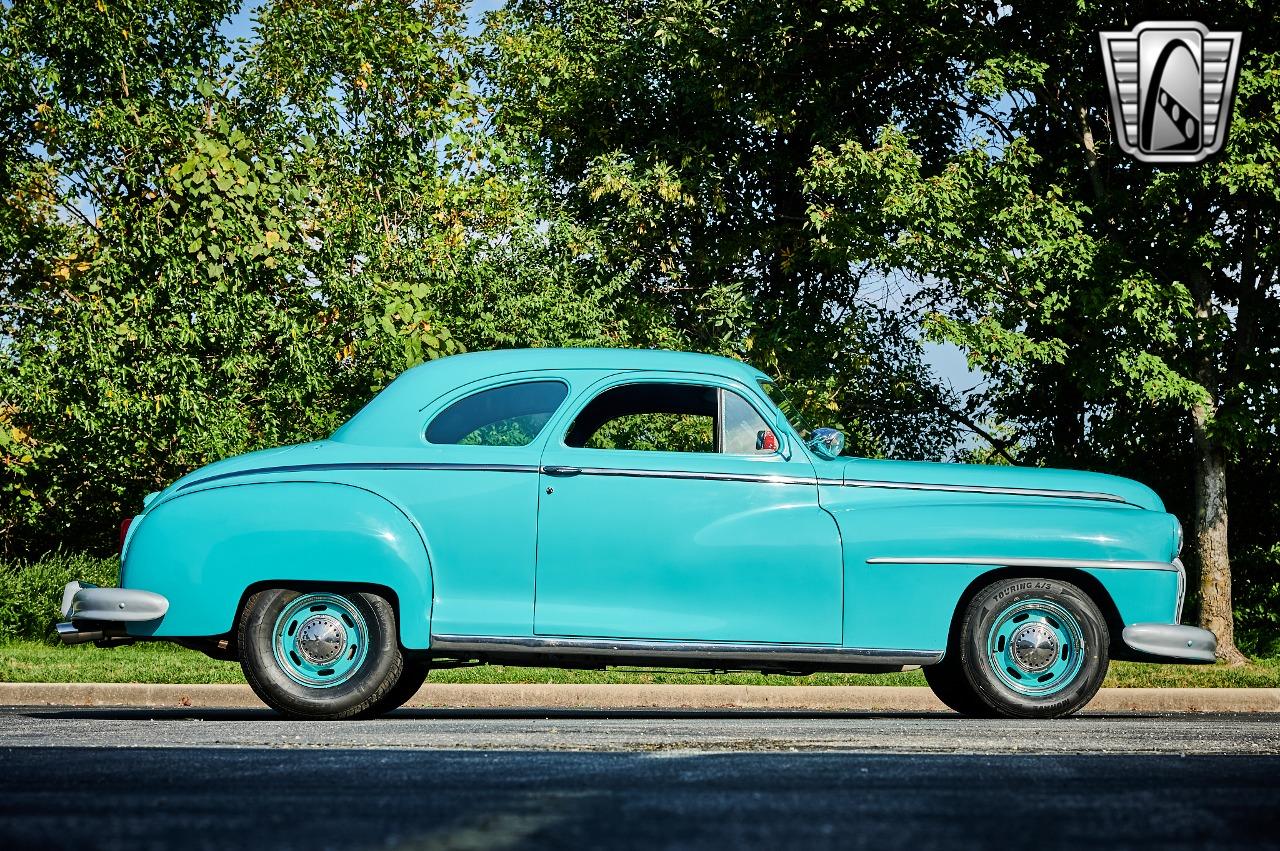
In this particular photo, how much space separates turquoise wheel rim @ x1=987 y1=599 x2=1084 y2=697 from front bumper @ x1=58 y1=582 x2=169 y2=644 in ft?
13.9

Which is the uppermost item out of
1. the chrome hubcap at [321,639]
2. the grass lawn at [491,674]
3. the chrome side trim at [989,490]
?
the chrome side trim at [989,490]

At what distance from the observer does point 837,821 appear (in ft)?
12.0

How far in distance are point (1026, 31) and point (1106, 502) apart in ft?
39.8

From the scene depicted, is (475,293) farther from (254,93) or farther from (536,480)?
(536,480)

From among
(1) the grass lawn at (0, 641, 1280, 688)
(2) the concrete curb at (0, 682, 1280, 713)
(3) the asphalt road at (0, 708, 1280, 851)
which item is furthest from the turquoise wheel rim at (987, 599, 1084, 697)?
(1) the grass lawn at (0, 641, 1280, 688)

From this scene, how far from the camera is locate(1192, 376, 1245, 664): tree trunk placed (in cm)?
1711

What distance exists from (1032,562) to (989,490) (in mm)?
429

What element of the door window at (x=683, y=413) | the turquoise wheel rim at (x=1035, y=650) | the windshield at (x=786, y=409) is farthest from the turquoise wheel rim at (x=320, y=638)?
the turquoise wheel rim at (x=1035, y=650)

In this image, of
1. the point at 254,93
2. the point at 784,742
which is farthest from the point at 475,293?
the point at 784,742

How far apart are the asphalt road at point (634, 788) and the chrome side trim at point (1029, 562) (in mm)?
1057

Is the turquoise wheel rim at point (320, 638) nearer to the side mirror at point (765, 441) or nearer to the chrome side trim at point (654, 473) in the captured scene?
the chrome side trim at point (654, 473)

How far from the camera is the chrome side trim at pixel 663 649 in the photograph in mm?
7531

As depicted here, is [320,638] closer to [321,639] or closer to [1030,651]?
[321,639]

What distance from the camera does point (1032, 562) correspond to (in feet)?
25.8
